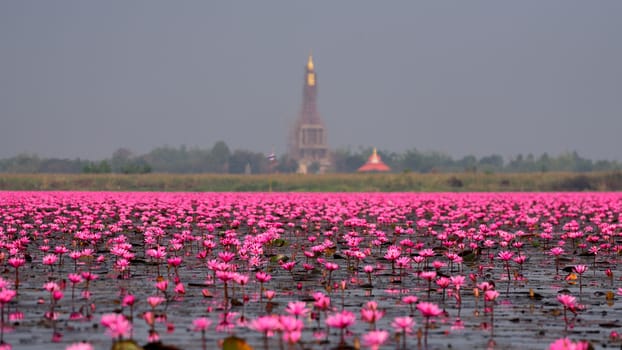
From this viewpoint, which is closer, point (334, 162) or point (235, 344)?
point (235, 344)

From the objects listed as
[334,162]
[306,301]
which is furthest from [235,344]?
[334,162]

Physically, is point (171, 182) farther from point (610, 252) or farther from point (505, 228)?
point (610, 252)

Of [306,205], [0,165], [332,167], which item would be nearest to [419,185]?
[306,205]

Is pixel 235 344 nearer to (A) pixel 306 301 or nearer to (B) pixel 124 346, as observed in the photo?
(B) pixel 124 346

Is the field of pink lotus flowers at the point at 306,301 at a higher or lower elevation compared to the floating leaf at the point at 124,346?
lower

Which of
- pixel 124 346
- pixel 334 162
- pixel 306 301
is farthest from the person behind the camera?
pixel 334 162

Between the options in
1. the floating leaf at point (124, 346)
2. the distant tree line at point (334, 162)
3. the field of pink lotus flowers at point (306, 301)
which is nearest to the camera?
the floating leaf at point (124, 346)

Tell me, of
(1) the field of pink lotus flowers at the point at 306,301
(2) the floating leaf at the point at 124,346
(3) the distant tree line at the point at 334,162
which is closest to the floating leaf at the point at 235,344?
(1) the field of pink lotus flowers at the point at 306,301

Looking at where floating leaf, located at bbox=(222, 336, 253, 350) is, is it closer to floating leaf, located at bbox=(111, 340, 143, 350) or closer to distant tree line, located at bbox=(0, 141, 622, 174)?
floating leaf, located at bbox=(111, 340, 143, 350)

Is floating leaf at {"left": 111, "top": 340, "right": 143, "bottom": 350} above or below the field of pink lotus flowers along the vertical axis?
above

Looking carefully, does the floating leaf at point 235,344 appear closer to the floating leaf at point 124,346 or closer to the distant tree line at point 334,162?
the floating leaf at point 124,346

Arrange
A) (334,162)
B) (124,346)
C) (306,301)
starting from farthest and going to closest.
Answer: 1. (334,162)
2. (306,301)
3. (124,346)

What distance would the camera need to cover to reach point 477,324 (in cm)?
884

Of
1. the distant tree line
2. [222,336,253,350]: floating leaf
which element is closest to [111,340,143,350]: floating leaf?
[222,336,253,350]: floating leaf
